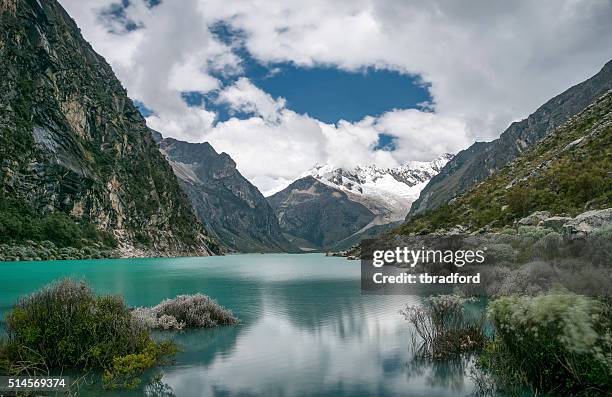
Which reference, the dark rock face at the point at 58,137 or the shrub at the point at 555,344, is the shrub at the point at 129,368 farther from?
the dark rock face at the point at 58,137

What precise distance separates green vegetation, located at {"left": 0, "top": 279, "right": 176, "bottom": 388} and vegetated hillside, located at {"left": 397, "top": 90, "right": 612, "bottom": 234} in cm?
4255

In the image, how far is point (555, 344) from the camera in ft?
41.6

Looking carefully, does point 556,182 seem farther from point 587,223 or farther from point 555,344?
point 555,344

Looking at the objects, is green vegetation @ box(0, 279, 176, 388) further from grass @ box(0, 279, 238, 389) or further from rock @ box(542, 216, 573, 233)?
rock @ box(542, 216, 573, 233)

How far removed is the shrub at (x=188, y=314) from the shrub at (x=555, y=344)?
1559 cm

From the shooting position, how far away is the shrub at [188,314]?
81.7ft

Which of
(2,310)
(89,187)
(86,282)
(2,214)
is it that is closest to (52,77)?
(89,187)

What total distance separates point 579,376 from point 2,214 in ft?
433

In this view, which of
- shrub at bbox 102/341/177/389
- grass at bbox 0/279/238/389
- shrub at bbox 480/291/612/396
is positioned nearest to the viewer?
shrub at bbox 480/291/612/396

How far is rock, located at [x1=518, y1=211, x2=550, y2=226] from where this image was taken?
4866 centimetres

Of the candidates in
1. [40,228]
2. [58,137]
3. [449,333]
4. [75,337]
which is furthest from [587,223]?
[58,137]

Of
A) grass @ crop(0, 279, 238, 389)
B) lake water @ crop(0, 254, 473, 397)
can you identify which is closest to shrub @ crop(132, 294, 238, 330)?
lake water @ crop(0, 254, 473, 397)

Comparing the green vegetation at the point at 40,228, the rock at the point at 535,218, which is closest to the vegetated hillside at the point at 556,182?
the rock at the point at 535,218

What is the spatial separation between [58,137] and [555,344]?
165 meters
